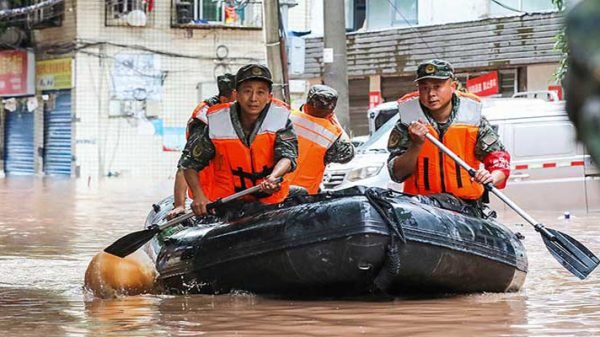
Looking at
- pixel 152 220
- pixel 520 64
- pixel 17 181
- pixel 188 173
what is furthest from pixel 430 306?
pixel 17 181

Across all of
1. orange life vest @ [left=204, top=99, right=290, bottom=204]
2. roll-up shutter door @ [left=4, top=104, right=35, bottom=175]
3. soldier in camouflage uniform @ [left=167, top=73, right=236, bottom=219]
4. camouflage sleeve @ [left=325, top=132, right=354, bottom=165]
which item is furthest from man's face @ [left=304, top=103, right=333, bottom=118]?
roll-up shutter door @ [left=4, top=104, right=35, bottom=175]

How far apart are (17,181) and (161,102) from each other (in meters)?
4.41

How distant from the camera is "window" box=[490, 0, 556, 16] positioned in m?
26.0

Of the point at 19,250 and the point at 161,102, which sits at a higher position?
the point at 161,102

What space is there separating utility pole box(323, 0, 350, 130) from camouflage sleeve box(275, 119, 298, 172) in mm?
9864

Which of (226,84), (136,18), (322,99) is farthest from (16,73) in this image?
(322,99)

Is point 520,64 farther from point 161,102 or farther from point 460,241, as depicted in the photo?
point 460,241

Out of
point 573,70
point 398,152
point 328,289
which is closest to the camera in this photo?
point 573,70

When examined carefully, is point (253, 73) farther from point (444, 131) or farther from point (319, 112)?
point (319, 112)

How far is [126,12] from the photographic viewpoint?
30109 millimetres

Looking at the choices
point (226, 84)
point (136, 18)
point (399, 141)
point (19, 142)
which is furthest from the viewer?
point (19, 142)

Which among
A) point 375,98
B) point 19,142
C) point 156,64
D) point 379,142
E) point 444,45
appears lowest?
point 19,142

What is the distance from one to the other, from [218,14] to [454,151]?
24.0m

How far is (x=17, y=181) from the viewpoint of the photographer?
92.3ft
